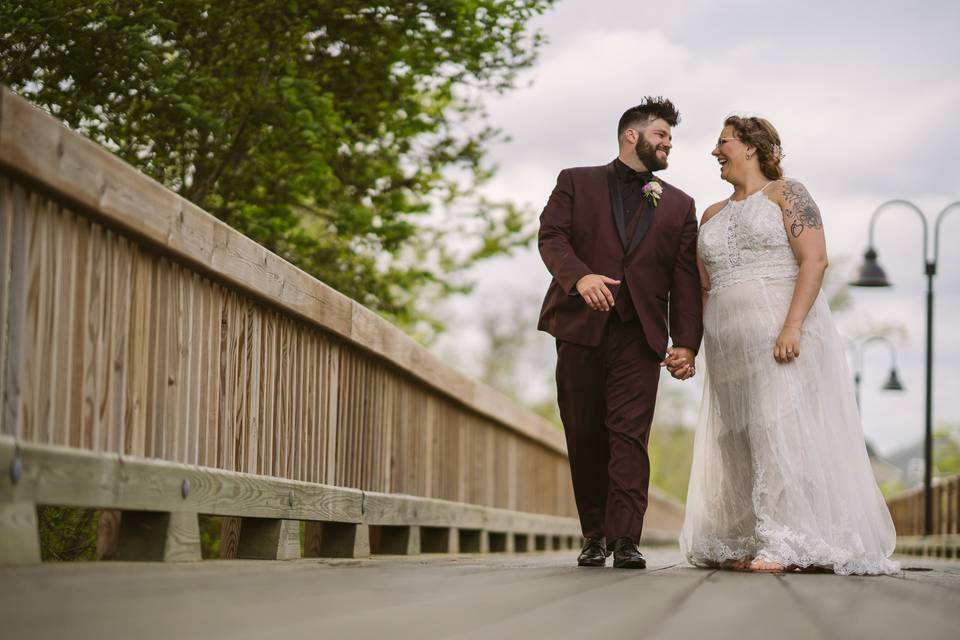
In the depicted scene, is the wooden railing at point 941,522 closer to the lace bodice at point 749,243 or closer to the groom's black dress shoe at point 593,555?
the lace bodice at point 749,243

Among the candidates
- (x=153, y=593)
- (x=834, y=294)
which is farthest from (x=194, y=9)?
(x=834, y=294)

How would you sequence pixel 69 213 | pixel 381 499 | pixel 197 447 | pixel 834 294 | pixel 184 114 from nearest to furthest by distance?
1. pixel 69 213
2. pixel 197 447
3. pixel 381 499
4. pixel 184 114
5. pixel 834 294

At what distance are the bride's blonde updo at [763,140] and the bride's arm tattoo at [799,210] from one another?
0.52 feet

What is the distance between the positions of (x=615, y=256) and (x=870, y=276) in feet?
46.1

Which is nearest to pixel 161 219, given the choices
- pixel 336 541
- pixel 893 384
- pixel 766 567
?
pixel 336 541

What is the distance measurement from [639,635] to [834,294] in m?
37.3

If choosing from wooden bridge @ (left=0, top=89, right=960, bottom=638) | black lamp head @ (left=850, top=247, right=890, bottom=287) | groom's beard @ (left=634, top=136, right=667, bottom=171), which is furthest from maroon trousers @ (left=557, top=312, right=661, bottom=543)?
black lamp head @ (left=850, top=247, right=890, bottom=287)

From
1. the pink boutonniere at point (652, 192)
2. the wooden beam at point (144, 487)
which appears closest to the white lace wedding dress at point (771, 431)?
the pink boutonniere at point (652, 192)

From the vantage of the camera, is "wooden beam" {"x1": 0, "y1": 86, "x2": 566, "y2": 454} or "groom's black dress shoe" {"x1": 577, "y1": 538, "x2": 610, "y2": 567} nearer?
"wooden beam" {"x1": 0, "y1": 86, "x2": 566, "y2": 454}

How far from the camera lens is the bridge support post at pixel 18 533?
3.06 meters

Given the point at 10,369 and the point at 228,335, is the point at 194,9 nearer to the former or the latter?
the point at 228,335

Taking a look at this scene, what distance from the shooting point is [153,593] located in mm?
2809

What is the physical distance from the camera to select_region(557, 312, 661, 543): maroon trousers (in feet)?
18.6

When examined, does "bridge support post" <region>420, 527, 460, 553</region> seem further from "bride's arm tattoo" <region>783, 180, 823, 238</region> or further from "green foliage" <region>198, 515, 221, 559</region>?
"bride's arm tattoo" <region>783, 180, 823, 238</region>
